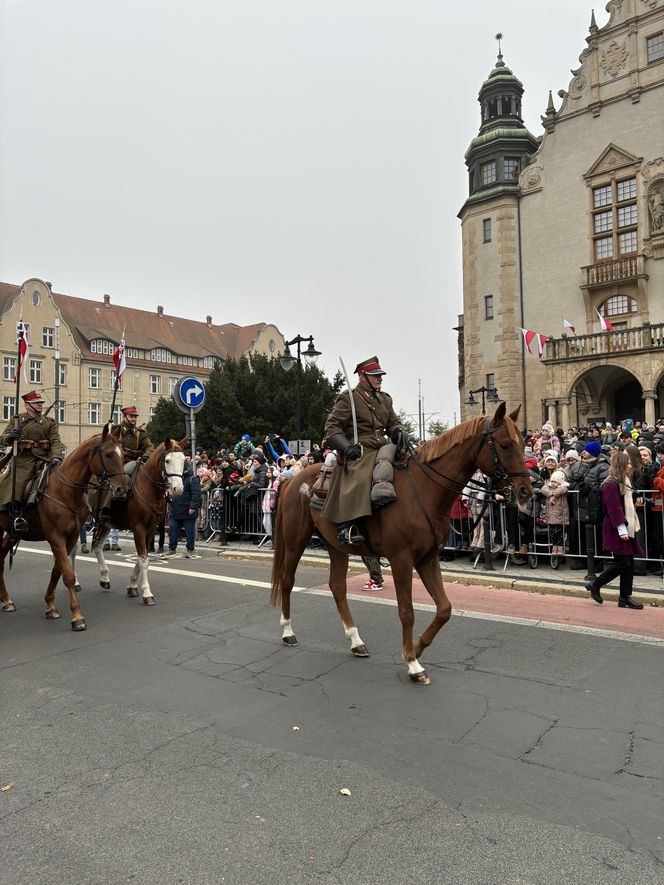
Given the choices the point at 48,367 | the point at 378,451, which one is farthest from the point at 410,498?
the point at 48,367

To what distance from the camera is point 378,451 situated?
5.87 m

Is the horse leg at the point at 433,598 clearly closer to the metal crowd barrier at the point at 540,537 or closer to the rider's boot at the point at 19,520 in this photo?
the metal crowd barrier at the point at 540,537

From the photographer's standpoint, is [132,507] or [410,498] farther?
[132,507]

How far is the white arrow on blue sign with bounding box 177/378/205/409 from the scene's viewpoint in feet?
41.1

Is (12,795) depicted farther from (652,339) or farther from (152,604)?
(652,339)

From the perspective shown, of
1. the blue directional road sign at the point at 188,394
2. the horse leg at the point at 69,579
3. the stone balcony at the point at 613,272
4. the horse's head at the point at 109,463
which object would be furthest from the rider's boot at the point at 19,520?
the stone balcony at the point at 613,272

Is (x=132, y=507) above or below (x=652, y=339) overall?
below

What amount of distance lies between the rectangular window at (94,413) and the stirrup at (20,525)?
191ft

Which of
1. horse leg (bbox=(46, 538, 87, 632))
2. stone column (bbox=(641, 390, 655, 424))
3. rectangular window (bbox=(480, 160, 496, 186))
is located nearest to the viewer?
horse leg (bbox=(46, 538, 87, 632))

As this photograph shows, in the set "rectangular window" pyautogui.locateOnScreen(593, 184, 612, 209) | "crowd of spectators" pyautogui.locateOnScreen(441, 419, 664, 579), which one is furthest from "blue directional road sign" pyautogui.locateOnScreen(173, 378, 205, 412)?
"rectangular window" pyautogui.locateOnScreen(593, 184, 612, 209)

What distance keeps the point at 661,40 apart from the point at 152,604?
37742 mm

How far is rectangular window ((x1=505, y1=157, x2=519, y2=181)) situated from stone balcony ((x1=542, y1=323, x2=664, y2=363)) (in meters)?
12.2

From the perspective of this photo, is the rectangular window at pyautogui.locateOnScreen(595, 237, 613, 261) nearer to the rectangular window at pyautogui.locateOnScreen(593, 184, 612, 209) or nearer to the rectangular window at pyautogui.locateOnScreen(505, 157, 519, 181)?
the rectangular window at pyautogui.locateOnScreen(593, 184, 612, 209)

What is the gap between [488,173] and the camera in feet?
127
